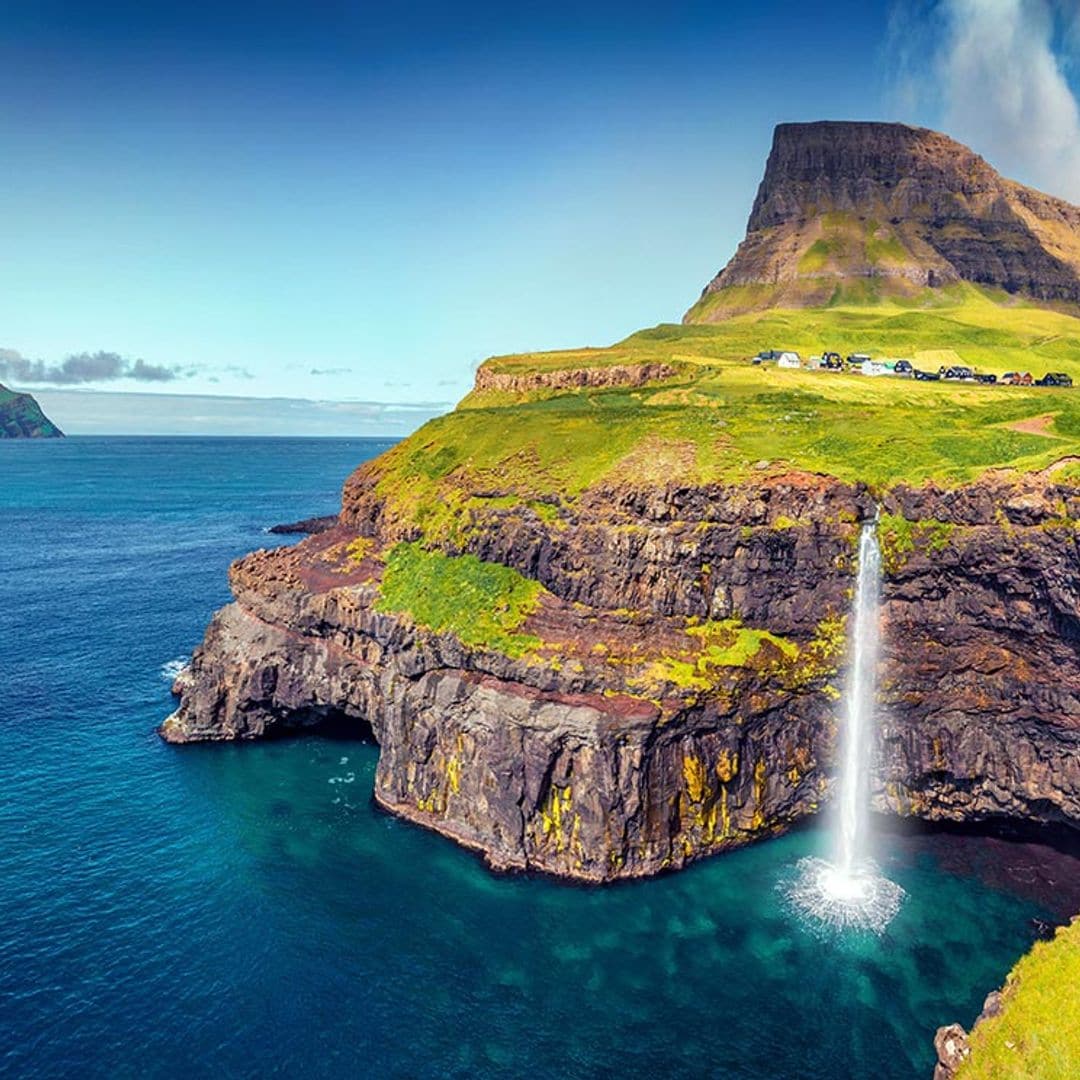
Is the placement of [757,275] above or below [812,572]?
above

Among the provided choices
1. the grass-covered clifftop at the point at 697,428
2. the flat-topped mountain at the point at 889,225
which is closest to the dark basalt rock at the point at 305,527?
the grass-covered clifftop at the point at 697,428

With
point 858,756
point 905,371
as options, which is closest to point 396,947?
point 858,756

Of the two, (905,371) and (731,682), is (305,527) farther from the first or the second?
(731,682)

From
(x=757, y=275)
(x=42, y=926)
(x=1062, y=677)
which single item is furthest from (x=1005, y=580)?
(x=757, y=275)

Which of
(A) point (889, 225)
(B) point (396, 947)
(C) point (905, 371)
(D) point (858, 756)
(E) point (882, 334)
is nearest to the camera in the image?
(B) point (396, 947)

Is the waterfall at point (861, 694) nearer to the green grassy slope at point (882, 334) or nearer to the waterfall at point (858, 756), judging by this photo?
the waterfall at point (858, 756)

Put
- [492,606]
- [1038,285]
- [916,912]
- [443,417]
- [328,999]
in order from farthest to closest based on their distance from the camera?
[1038,285] → [443,417] → [492,606] → [916,912] → [328,999]

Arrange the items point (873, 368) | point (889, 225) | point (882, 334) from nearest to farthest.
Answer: point (873, 368) → point (882, 334) → point (889, 225)

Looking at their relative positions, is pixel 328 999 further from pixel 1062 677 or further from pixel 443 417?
pixel 443 417
